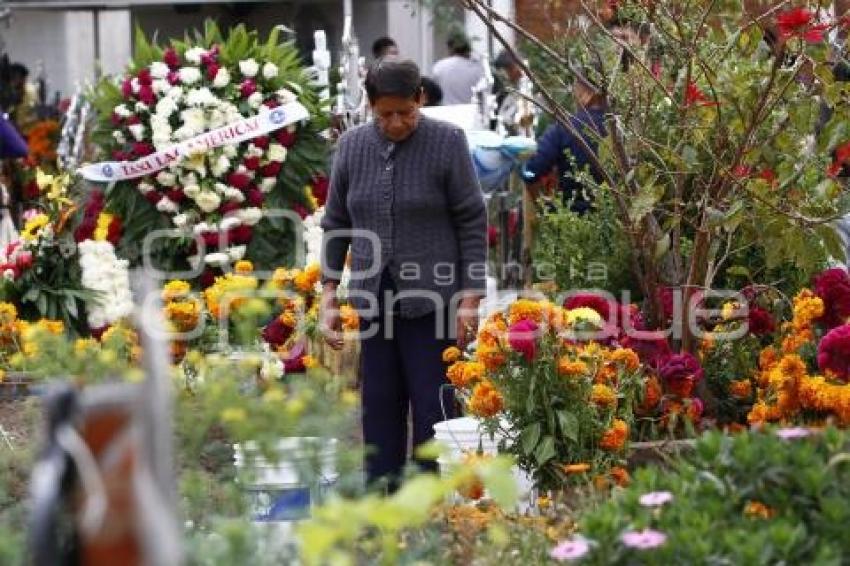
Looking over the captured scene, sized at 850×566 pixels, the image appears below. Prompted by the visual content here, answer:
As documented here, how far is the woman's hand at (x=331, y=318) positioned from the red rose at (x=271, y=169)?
11.4 feet

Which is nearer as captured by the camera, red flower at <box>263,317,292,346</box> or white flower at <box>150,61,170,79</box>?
red flower at <box>263,317,292,346</box>

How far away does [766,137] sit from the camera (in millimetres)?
6574

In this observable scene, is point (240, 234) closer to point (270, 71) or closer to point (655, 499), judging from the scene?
point (270, 71)

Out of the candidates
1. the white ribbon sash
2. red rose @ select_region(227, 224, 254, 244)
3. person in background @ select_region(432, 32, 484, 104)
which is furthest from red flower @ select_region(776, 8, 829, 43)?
person in background @ select_region(432, 32, 484, 104)

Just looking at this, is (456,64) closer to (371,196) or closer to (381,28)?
(381,28)

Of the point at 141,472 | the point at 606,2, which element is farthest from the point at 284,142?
the point at 141,472

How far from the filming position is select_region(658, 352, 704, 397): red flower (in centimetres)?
629

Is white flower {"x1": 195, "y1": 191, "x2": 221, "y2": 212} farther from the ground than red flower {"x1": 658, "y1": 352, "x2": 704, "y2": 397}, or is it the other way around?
white flower {"x1": 195, "y1": 191, "x2": 221, "y2": 212}

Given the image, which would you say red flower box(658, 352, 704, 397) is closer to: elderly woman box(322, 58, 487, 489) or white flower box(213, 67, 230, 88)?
elderly woman box(322, 58, 487, 489)

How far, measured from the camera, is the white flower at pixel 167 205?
1023 centimetres

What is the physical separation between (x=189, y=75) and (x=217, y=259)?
100 centimetres

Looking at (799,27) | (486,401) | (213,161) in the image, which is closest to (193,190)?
(213,161)

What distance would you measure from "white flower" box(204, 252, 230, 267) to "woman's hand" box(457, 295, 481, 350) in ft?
11.8

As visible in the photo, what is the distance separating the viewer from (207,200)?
10.2 meters
